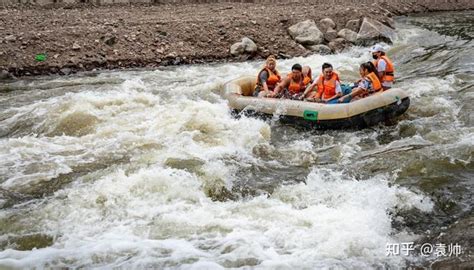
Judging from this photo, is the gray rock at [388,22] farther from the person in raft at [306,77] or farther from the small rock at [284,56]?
the person in raft at [306,77]

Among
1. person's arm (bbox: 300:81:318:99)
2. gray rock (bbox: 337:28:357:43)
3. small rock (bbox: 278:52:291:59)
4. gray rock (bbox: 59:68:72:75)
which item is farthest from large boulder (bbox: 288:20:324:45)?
gray rock (bbox: 59:68:72:75)

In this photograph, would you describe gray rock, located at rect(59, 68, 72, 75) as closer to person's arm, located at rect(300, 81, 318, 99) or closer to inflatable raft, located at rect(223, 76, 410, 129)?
inflatable raft, located at rect(223, 76, 410, 129)

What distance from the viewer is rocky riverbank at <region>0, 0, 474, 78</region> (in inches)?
517

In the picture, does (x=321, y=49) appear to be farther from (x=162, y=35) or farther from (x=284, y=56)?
(x=162, y=35)

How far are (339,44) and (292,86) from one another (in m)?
5.50

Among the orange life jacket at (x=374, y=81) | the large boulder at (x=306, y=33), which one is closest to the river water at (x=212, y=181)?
the orange life jacket at (x=374, y=81)

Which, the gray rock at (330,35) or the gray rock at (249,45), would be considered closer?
the gray rock at (249,45)

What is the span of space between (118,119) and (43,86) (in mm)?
3119

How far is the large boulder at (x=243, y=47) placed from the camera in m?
14.1

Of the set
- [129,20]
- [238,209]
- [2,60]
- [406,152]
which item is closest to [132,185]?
[238,209]

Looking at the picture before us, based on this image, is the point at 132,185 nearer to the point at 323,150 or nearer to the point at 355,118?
the point at 323,150

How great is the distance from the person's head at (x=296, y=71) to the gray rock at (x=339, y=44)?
16.6 feet

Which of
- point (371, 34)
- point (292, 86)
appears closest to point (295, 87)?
point (292, 86)

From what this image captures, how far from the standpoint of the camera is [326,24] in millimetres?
16094
